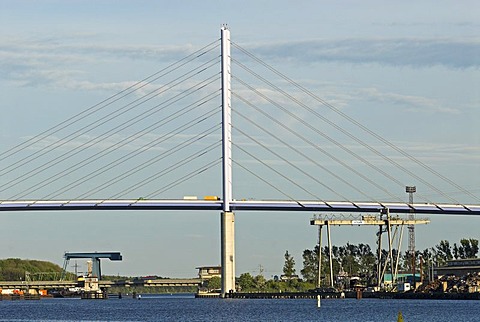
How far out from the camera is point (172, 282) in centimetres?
14988

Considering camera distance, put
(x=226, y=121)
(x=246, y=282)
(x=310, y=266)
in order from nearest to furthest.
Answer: (x=226, y=121) → (x=246, y=282) → (x=310, y=266)

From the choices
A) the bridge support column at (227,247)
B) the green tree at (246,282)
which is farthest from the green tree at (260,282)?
the bridge support column at (227,247)

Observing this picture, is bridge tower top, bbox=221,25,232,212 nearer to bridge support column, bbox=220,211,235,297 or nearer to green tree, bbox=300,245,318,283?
bridge support column, bbox=220,211,235,297

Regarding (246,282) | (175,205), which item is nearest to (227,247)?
(175,205)

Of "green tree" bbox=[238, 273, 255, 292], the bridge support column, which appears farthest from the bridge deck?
"green tree" bbox=[238, 273, 255, 292]

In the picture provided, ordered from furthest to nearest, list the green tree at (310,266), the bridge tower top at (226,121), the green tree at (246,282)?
the green tree at (310,266), the green tree at (246,282), the bridge tower top at (226,121)

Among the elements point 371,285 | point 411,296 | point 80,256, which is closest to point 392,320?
point 411,296

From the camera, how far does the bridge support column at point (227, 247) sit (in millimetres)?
76200

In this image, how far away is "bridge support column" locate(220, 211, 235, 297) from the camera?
3000 inches

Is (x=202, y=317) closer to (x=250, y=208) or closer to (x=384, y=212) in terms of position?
(x=250, y=208)

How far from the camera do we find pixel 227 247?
3083 inches

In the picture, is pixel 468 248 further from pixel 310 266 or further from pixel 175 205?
pixel 175 205

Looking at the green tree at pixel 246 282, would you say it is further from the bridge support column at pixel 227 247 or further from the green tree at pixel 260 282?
the bridge support column at pixel 227 247

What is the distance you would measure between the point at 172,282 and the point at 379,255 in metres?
61.0
